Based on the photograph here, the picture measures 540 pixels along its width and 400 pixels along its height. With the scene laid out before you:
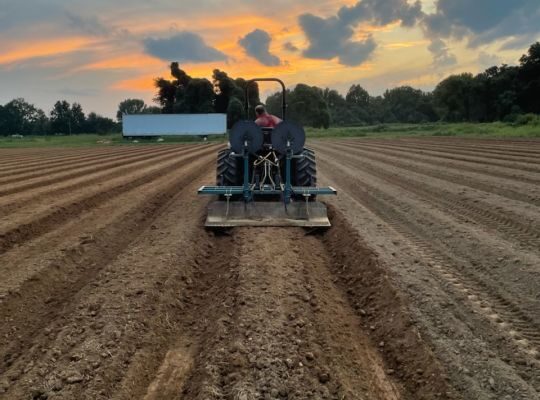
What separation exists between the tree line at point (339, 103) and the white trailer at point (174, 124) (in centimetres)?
214

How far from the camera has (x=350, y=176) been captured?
16.9 metres

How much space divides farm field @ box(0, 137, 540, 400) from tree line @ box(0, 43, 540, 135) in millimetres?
24355

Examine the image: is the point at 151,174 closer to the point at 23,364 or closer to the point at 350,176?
the point at 350,176

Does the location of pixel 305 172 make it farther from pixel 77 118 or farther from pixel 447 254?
pixel 77 118

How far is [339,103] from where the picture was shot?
121000 millimetres

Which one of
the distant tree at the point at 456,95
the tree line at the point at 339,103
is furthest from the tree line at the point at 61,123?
the distant tree at the point at 456,95

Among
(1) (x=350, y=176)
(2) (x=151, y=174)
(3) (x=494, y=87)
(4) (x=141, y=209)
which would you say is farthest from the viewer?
(3) (x=494, y=87)

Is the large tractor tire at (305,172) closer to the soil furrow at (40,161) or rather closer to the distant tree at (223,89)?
the soil furrow at (40,161)

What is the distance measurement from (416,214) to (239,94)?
62737 mm

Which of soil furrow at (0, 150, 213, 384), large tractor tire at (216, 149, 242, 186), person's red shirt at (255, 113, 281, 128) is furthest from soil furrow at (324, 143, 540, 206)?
soil furrow at (0, 150, 213, 384)

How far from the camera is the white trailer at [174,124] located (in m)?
57.8

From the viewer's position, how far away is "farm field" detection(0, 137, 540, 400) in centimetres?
402

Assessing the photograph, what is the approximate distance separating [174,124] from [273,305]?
5431 centimetres

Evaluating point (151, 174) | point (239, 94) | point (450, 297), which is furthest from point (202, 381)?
point (239, 94)
